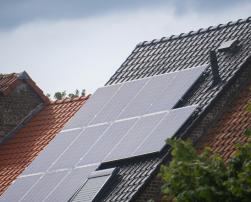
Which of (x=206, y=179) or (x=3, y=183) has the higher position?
(x=3, y=183)

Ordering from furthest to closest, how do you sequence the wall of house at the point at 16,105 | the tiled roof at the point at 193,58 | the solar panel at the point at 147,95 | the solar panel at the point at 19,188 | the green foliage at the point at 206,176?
the wall of house at the point at 16,105 < the solar panel at the point at 147,95 < the solar panel at the point at 19,188 < the tiled roof at the point at 193,58 < the green foliage at the point at 206,176

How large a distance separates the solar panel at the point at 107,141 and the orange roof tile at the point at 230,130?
5.77 ft

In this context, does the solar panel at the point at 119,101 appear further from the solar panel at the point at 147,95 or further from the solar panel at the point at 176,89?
the solar panel at the point at 176,89

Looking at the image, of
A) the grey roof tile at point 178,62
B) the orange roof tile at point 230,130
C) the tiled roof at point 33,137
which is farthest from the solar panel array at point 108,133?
the tiled roof at point 33,137

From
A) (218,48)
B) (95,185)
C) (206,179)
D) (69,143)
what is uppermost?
(218,48)

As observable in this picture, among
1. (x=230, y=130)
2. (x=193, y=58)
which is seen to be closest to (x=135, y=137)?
(x=230, y=130)

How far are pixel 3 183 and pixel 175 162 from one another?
9747 mm

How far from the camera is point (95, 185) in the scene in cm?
2477

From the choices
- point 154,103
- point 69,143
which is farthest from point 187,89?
point 69,143

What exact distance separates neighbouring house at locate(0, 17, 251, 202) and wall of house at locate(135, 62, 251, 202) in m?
0.02

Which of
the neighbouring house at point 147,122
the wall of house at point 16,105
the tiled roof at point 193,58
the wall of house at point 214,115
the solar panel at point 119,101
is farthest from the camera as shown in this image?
the wall of house at point 16,105

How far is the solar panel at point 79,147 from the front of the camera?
26.2m

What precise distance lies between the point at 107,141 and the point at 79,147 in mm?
786

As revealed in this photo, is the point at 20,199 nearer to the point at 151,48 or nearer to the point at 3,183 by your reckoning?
the point at 3,183
